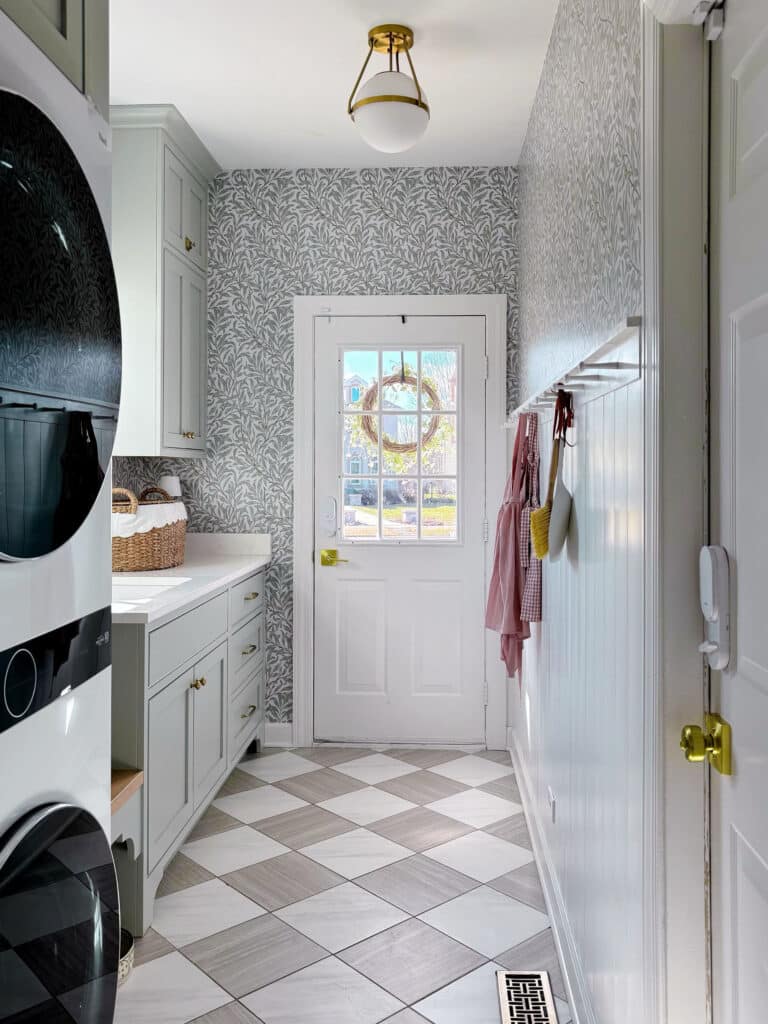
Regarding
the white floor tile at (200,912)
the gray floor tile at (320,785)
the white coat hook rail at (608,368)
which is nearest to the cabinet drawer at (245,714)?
the gray floor tile at (320,785)

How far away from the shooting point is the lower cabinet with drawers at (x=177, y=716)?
2209 millimetres

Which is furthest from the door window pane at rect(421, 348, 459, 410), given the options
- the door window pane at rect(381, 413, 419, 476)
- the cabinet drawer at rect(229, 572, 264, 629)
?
the cabinet drawer at rect(229, 572, 264, 629)

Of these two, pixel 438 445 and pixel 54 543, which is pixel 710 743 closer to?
pixel 54 543

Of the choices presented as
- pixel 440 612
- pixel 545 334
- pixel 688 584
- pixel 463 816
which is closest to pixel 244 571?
pixel 440 612

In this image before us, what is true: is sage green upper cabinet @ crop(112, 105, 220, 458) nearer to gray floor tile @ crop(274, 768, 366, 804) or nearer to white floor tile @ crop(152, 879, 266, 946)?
gray floor tile @ crop(274, 768, 366, 804)

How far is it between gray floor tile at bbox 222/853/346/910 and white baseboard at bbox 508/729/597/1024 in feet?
2.01

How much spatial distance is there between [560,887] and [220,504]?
7.46ft

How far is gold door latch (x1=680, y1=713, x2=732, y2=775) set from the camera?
113cm

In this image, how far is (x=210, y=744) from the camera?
9.50 feet

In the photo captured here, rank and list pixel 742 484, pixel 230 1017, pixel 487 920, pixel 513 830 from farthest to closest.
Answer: pixel 513 830
pixel 487 920
pixel 230 1017
pixel 742 484

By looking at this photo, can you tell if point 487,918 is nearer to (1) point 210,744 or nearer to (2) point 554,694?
(2) point 554,694

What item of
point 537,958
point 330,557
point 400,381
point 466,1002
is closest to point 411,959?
point 466,1002

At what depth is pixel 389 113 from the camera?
2582mm

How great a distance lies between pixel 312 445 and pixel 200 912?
2.03 m
